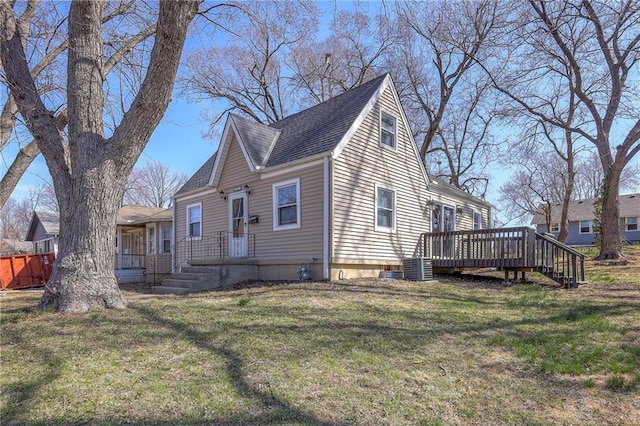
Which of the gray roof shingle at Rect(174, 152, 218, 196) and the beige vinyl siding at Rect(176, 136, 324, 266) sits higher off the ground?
the gray roof shingle at Rect(174, 152, 218, 196)

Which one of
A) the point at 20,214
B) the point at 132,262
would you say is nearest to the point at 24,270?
the point at 132,262

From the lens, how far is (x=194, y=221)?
49.1 feet

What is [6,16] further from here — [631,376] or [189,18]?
[631,376]

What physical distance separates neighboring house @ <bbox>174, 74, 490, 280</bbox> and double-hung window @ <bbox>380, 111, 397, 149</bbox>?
0.12 ft

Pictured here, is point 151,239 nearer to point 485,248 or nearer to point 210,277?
point 210,277

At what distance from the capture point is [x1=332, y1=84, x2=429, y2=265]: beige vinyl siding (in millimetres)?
10797

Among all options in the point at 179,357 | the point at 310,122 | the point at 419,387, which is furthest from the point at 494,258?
the point at 179,357

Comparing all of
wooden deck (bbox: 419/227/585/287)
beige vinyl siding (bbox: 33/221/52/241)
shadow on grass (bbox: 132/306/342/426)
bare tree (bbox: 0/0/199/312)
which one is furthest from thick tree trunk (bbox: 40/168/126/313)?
beige vinyl siding (bbox: 33/221/52/241)

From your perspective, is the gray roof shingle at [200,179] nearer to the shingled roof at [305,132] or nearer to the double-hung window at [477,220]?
the shingled roof at [305,132]

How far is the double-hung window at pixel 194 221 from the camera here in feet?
48.1

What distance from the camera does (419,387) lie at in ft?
13.1

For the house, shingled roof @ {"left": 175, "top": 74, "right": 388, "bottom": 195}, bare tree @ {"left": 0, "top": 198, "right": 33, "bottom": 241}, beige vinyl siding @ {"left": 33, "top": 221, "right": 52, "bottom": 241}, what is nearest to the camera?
shingled roof @ {"left": 175, "top": 74, "right": 388, "bottom": 195}

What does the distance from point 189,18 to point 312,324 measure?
16.6 feet

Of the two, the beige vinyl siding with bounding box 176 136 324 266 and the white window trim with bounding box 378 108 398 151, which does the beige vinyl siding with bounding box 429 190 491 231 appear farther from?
the beige vinyl siding with bounding box 176 136 324 266
